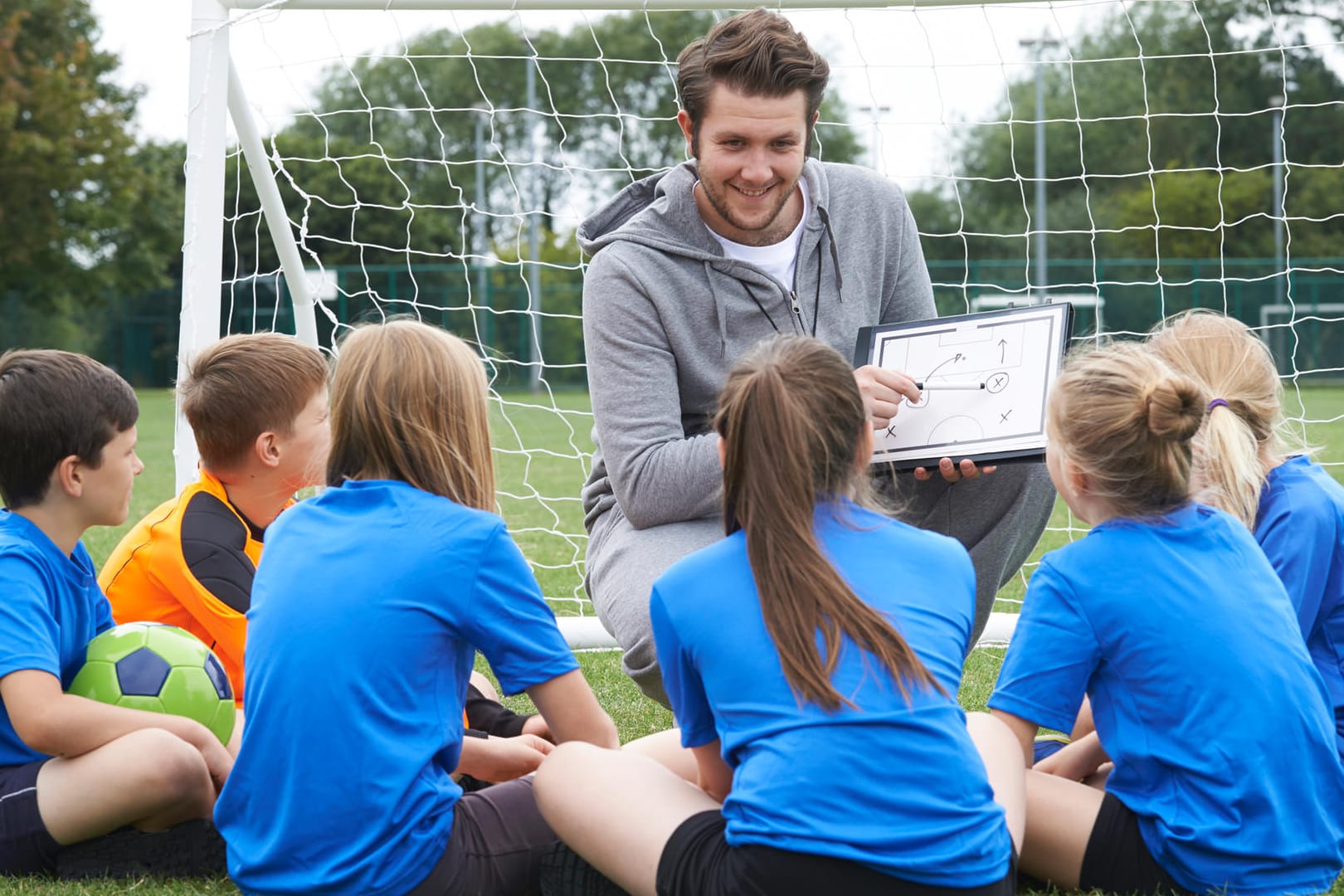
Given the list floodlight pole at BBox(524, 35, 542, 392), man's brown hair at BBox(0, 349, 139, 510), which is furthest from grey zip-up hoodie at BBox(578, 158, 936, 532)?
floodlight pole at BBox(524, 35, 542, 392)

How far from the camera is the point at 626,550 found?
2.94 metres

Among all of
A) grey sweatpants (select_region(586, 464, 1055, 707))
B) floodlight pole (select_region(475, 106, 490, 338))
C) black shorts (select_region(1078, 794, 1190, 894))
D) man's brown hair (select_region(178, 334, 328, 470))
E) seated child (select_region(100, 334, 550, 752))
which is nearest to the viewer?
black shorts (select_region(1078, 794, 1190, 894))

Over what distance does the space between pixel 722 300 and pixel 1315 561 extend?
140cm

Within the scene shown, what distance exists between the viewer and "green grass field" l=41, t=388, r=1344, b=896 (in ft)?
7.96

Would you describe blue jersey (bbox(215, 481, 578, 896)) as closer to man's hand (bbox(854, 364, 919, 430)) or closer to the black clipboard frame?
man's hand (bbox(854, 364, 919, 430))

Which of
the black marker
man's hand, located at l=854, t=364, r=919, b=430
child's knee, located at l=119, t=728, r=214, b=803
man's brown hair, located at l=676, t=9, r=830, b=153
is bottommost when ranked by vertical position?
child's knee, located at l=119, t=728, r=214, b=803

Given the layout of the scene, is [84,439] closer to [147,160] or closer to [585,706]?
[585,706]

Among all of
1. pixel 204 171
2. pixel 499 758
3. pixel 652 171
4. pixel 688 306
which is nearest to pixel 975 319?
pixel 688 306

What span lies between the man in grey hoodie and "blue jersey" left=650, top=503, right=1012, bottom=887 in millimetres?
899

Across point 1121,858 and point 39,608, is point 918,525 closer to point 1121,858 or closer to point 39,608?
point 1121,858

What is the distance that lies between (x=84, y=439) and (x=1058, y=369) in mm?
1873

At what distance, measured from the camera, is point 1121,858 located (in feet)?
6.59

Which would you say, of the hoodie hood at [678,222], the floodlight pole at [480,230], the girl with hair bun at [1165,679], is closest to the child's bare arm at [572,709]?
the girl with hair bun at [1165,679]

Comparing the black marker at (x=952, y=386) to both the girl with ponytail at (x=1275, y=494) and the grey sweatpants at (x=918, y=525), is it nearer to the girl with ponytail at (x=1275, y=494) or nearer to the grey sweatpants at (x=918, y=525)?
the grey sweatpants at (x=918, y=525)
